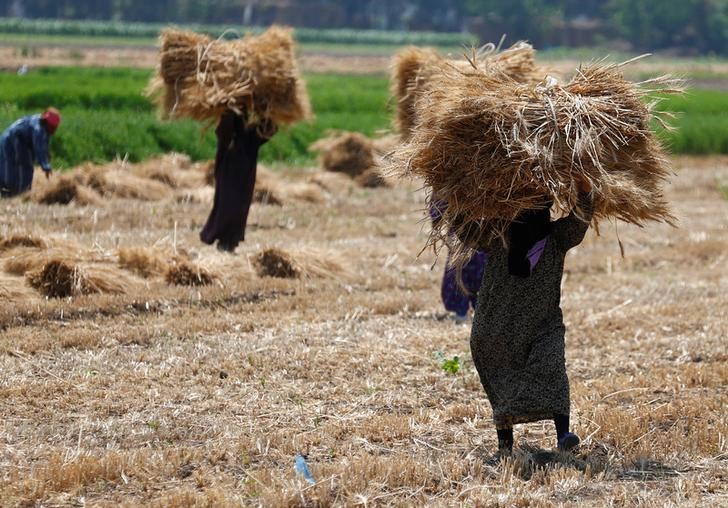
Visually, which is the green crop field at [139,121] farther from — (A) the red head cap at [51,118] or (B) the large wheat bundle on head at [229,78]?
(A) the red head cap at [51,118]

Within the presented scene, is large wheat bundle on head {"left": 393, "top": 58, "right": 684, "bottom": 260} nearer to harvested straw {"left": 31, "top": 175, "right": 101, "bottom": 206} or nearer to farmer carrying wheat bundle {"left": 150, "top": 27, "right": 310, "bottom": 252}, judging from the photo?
farmer carrying wheat bundle {"left": 150, "top": 27, "right": 310, "bottom": 252}

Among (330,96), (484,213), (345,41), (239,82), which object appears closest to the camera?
(484,213)

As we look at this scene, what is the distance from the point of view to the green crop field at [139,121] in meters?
17.8

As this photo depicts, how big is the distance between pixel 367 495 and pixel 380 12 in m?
86.9

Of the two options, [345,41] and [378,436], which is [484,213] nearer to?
[378,436]

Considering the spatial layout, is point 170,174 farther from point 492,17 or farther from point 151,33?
point 492,17

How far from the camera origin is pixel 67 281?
355 inches

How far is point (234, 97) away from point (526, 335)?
5254 millimetres

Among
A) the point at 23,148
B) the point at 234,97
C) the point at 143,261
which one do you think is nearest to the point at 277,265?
the point at 143,261

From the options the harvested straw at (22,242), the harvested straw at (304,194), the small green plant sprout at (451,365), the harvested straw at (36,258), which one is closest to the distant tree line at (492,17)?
the harvested straw at (304,194)

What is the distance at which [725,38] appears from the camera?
85312 millimetres

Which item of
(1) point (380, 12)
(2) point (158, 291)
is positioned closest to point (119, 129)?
(2) point (158, 291)

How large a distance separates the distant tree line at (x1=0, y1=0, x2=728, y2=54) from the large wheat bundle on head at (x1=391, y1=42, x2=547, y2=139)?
242ft

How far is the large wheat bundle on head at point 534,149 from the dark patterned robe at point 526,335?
195 mm
